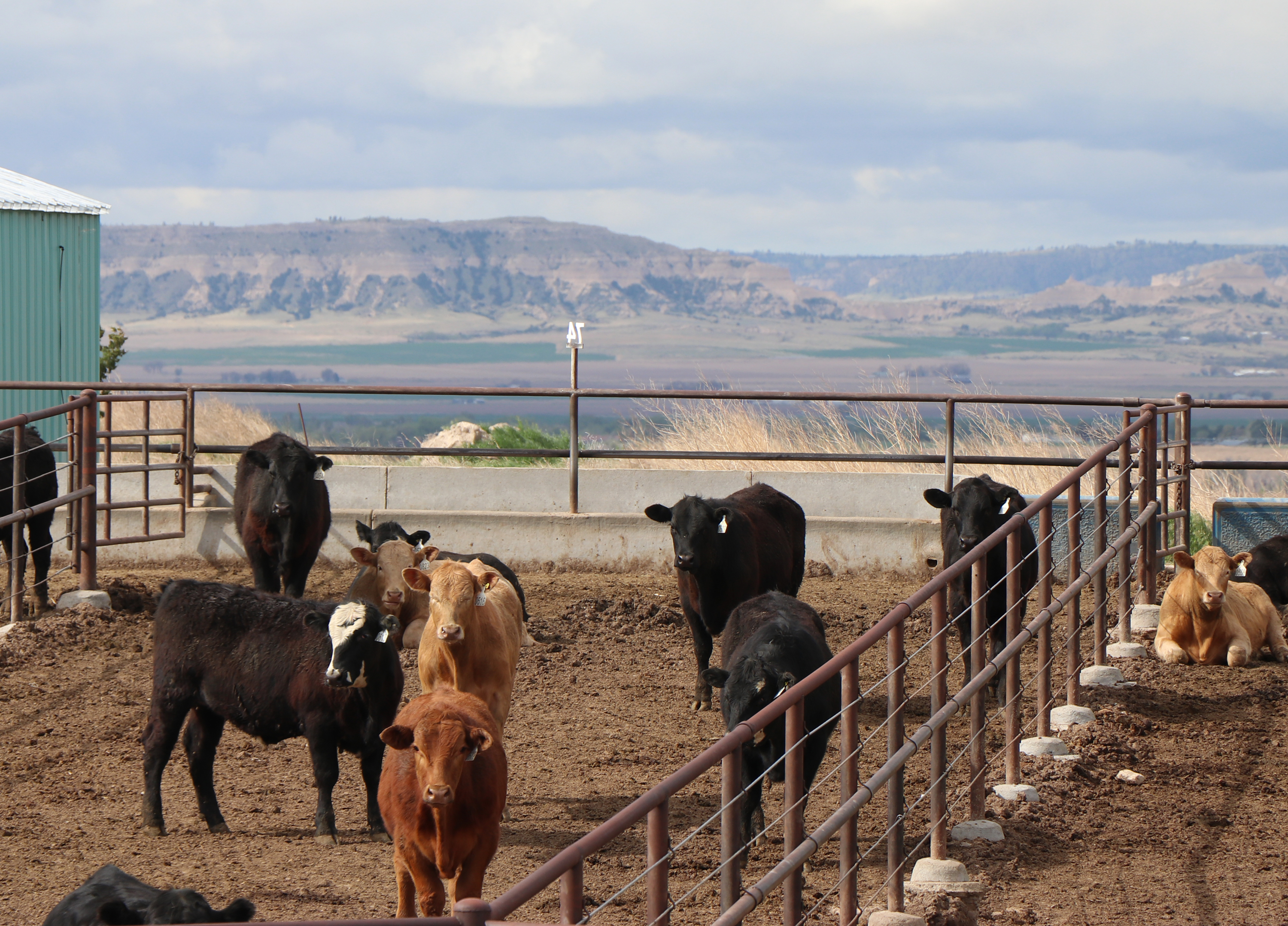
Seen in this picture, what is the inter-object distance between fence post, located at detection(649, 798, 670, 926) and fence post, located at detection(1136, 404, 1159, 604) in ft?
19.6

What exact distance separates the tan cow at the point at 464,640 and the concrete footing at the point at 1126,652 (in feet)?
12.4

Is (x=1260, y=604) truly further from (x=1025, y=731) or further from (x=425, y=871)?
(x=425, y=871)

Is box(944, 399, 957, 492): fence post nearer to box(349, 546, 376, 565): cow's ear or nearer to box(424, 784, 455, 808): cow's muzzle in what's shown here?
box(349, 546, 376, 565): cow's ear

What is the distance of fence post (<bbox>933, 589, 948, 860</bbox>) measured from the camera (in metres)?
5.09

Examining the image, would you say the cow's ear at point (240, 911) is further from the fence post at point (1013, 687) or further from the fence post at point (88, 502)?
the fence post at point (88, 502)

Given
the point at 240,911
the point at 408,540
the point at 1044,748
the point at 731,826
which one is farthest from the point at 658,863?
the point at 408,540

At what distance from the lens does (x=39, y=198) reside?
18.7 m

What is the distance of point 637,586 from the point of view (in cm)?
1176

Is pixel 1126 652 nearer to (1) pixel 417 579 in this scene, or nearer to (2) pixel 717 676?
(2) pixel 717 676

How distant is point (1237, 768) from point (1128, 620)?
2.13 metres

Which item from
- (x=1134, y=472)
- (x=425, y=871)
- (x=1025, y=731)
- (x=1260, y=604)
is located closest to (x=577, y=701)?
(x=1025, y=731)

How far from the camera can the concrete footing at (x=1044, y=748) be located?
6.59 meters

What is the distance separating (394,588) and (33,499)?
3.37 metres

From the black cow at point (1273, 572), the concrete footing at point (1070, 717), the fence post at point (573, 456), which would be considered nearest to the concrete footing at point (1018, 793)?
the concrete footing at point (1070, 717)
